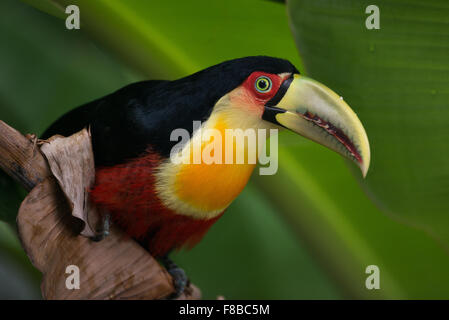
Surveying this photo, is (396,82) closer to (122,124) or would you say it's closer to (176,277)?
(122,124)

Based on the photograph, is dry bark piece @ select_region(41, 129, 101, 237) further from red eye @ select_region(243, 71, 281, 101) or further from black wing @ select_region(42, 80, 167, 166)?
red eye @ select_region(243, 71, 281, 101)

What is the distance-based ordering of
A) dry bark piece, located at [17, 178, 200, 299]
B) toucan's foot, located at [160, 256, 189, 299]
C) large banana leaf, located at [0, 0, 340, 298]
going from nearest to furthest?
dry bark piece, located at [17, 178, 200, 299], toucan's foot, located at [160, 256, 189, 299], large banana leaf, located at [0, 0, 340, 298]

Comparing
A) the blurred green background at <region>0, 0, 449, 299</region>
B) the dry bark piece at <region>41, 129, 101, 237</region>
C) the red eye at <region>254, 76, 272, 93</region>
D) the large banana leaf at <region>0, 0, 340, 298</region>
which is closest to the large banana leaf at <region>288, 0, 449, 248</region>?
the blurred green background at <region>0, 0, 449, 299</region>

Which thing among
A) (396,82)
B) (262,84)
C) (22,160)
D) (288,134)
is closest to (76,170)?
(22,160)

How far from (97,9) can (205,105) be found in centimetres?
34

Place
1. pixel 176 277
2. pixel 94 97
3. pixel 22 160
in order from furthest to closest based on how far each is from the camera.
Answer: pixel 94 97
pixel 176 277
pixel 22 160

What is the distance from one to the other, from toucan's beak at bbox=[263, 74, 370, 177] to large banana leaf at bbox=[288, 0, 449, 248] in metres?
0.09

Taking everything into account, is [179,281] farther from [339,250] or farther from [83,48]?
[83,48]

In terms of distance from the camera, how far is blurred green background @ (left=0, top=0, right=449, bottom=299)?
1.00m

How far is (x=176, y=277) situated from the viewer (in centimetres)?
121

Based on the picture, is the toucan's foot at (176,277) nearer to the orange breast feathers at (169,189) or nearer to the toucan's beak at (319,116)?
the orange breast feathers at (169,189)

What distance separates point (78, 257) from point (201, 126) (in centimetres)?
33

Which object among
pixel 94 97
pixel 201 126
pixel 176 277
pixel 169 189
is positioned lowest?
pixel 176 277
